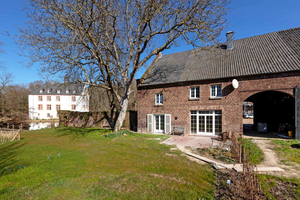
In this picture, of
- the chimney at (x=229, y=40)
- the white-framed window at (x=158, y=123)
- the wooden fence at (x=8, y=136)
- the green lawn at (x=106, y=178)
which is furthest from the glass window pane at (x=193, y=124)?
the wooden fence at (x=8, y=136)

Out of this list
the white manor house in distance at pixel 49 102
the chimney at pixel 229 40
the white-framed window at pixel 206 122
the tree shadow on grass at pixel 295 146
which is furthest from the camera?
the white manor house in distance at pixel 49 102

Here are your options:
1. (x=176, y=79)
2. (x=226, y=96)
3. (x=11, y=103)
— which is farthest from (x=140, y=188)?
(x=11, y=103)

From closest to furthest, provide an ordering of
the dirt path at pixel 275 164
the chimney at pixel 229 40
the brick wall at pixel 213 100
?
the dirt path at pixel 275 164, the brick wall at pixel 213 100, the chimney at pixel 229 40

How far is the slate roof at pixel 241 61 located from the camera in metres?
11.1

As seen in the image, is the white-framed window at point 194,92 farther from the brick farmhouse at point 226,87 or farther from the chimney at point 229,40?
the chimney at point 229,40

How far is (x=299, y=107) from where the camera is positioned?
10.1 meters

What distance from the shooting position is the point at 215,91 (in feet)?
42.0

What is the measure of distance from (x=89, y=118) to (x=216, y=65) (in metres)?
17.7

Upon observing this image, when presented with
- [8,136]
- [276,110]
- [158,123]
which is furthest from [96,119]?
[276,110]

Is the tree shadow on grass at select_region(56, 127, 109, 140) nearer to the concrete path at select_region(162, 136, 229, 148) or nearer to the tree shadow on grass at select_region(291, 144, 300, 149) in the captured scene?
the concrete path at select_region(162, 136, 229, 148)

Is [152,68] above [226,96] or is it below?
above

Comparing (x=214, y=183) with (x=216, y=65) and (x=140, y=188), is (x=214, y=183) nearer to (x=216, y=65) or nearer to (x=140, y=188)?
(x=140, y=188)

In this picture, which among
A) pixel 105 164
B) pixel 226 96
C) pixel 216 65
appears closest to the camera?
pixel 105 164

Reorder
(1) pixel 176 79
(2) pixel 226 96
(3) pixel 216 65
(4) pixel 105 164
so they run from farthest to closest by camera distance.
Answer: (1) pixel 176 79 < (3) pixel 216 65 < (2) pixel 226 96 < (4) pixel 105 164
